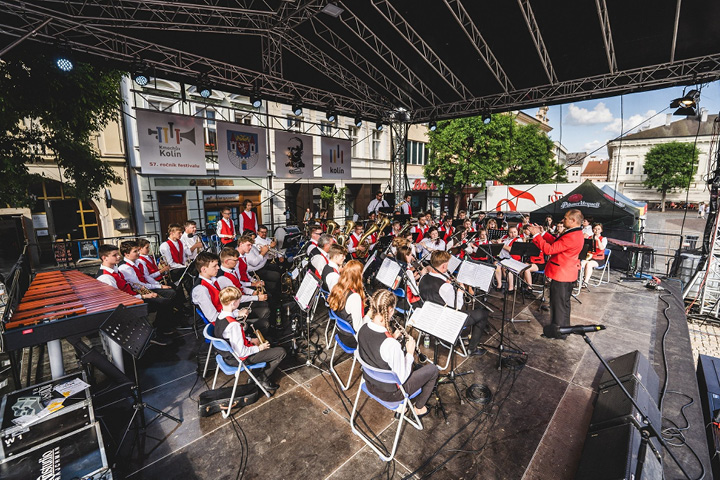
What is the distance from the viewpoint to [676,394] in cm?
355

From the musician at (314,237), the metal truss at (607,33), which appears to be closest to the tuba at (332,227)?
the musician at (314,237)

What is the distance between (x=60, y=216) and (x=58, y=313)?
622 cm

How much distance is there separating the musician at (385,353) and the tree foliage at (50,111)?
7.31 meters

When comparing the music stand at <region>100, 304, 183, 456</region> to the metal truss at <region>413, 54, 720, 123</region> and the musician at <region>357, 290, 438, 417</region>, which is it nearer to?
the musician at <region>357, 290, 438, 417</region>

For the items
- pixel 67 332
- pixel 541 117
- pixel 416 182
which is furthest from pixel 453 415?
pixel 541 117

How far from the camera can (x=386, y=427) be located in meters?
3.40

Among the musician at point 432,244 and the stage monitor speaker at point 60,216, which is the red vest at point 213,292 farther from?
the stage monitor speaker at point 60,216

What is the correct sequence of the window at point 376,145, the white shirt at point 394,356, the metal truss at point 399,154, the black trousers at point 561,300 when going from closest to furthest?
the white shirt at point 394,356
the black trousers at point 561,300
the metal truss at point 399,154
the window at point 376,145

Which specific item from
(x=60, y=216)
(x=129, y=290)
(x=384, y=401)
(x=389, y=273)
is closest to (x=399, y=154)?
(x=389, y=273)

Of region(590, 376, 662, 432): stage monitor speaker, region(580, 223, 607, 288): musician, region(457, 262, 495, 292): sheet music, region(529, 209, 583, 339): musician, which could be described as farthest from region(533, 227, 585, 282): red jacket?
region(580, 223, 607, 288): musician

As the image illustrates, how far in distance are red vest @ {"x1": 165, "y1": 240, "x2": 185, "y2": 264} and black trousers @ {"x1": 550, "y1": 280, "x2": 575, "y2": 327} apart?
7.36m

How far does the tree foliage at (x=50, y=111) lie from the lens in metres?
6.50

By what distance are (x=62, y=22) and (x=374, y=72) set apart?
6.74 m

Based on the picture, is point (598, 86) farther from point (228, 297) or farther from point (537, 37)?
point (228, 297)
